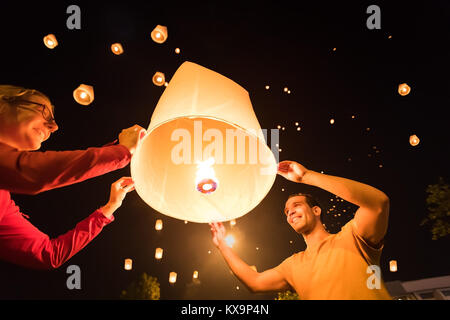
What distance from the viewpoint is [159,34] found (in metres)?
4.65

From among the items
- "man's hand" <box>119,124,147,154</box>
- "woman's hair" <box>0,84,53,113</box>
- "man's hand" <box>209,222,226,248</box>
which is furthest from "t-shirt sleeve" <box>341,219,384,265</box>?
"woman's hair" <box>0,84,53,113</box>

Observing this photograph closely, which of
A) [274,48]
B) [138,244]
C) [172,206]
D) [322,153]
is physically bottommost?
[138,244]

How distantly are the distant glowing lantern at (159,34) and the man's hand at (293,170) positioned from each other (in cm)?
327

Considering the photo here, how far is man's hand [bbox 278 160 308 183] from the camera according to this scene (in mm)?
2434

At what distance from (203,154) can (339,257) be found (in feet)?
4.49

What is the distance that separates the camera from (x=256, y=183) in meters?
2.20

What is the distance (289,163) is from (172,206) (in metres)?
1.02

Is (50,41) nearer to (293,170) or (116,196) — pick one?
(116,196)

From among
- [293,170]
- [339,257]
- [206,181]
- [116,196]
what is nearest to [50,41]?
[116,196]

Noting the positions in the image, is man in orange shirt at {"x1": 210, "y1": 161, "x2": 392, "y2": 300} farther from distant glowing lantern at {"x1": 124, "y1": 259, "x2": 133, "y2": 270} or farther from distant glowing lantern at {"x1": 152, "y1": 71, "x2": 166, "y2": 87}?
distant glowing lantern at {"x1": 124, "y1": 259, "x2": 133, "y2": 270}

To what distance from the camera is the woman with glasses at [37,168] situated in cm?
196

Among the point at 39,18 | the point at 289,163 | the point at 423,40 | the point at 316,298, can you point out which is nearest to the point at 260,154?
the point at 289,163

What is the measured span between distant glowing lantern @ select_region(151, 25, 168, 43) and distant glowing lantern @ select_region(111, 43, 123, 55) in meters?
0.53
